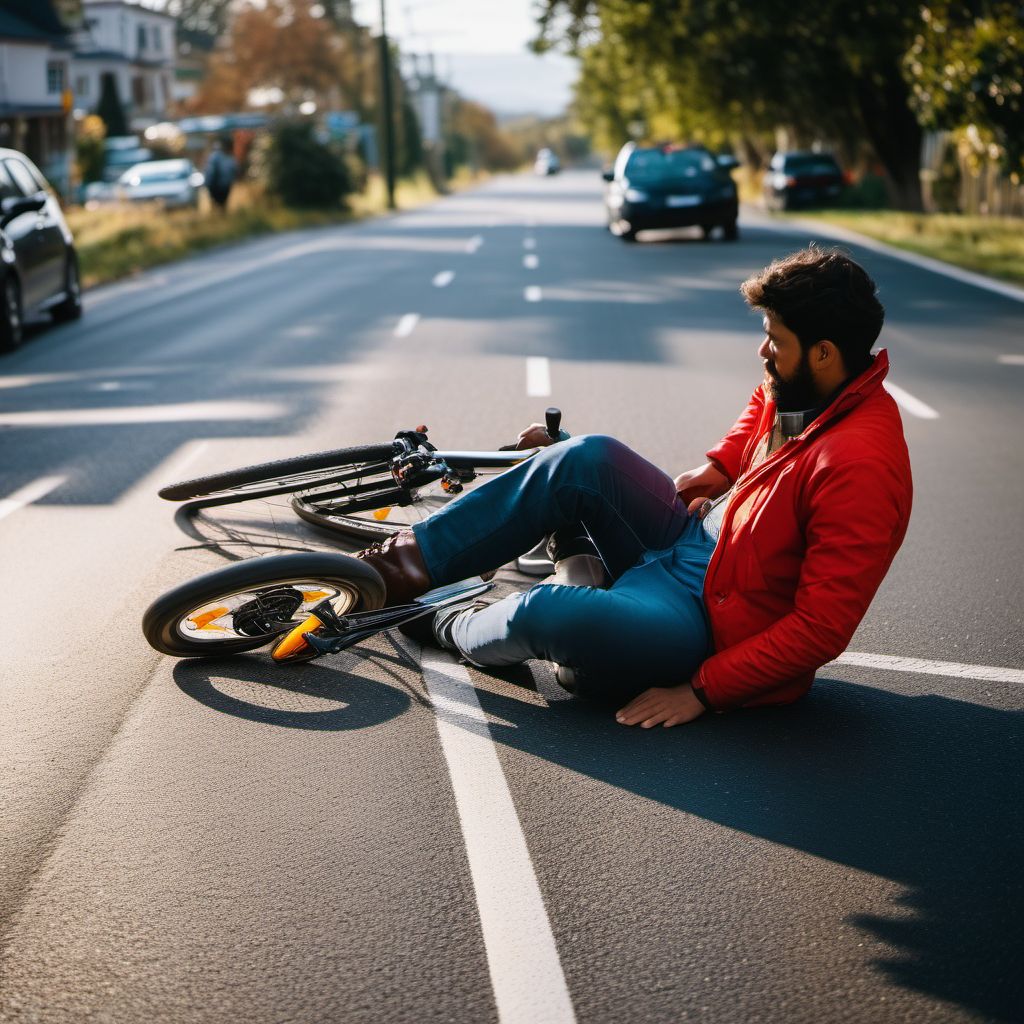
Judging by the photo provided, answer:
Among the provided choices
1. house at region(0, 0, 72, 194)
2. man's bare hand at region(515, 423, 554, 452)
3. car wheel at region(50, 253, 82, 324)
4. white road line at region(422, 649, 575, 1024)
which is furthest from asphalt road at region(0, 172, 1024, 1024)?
house at region(0, 0, 72, 194)

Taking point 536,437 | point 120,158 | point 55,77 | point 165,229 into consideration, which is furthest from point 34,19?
point 536,437

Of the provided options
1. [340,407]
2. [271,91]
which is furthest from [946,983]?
[271,91]

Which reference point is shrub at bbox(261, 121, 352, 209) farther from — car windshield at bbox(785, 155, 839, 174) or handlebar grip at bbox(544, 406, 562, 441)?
handlebar grip at bbox(544, 406, 562, 441)

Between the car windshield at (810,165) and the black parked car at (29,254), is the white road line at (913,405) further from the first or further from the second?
the car windshield at (810,165)

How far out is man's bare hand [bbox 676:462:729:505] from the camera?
5.06 meters

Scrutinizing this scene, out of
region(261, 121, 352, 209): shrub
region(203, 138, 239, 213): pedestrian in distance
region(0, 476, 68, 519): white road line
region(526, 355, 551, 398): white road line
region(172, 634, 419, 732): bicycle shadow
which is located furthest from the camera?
region(261, 121, 352, 209): shrub

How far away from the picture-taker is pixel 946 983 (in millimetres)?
3041

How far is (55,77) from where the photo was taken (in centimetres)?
6581

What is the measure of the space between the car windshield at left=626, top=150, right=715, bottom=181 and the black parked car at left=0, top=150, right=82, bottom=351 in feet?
43.2

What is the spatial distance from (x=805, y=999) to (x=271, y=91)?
10277 centimetres

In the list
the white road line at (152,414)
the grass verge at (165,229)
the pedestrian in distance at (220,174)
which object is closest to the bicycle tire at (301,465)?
the white road line at (152,414)

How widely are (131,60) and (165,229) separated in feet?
218

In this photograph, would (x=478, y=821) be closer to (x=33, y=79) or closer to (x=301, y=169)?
(x=301, y=169)

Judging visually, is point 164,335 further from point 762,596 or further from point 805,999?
point 805,999
